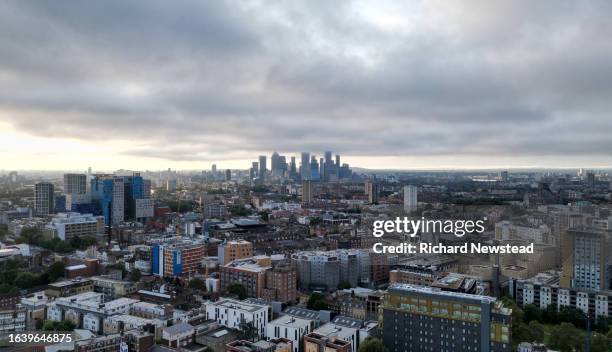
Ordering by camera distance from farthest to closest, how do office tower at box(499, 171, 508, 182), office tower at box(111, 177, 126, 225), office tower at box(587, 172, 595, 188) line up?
office tower at box(499, 171, 508, 182)
office tower at box(587, 172, 595, 188)
office tower at box(111, 177, 126, 225)

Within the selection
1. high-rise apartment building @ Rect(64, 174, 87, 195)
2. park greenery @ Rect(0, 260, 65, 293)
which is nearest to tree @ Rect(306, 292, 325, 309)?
park greenery @ Rect(0, 260, 65, 293)

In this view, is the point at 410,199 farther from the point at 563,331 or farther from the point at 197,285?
the point at 563,331

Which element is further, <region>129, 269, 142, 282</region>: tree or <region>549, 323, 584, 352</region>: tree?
<region>129, 269, 142, 282</region>: tree

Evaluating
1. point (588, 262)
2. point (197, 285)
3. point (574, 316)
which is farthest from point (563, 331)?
point (197, 285)

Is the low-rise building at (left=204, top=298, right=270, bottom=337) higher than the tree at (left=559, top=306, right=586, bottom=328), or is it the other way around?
the low-rise building at (left=204, top=298, right=270, bottom=337)

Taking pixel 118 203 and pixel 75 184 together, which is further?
pixel 75 184

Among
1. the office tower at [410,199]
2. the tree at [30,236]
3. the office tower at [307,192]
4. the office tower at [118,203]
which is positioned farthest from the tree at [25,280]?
the office tower at [307,192]

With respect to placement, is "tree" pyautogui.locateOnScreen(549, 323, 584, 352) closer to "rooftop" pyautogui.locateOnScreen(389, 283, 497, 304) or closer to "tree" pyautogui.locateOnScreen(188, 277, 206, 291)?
"rooftop" pyautogui.locateOnScreen(389, 283, 497, 304)

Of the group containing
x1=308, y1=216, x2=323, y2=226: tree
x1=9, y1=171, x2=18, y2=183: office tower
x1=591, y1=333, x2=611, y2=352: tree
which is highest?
x1=9, y1=171, x2=18, y2=183: office tower
